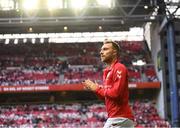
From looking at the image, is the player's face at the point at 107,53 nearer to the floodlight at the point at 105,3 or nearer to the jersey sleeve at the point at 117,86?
the jersey sleeve at the point at 117,86

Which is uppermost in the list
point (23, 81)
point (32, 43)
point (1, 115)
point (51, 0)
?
point (51, 0)

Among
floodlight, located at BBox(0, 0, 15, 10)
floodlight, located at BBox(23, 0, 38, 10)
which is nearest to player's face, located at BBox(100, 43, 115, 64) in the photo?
floodlight, located at BBox(23, 0, 38, 10)

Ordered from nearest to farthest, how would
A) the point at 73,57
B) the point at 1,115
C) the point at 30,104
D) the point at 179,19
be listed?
the point at 179,19, the point at 1,115, the point at 30,104, the point at 73,57

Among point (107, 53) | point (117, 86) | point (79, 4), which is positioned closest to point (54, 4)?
point (79, 4)

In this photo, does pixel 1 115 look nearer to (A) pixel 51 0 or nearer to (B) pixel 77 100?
(B) pixel 77 100

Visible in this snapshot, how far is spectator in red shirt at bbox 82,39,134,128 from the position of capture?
16.2 feet

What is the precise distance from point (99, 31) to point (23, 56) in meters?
7.36

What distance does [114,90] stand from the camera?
4914 millimetres

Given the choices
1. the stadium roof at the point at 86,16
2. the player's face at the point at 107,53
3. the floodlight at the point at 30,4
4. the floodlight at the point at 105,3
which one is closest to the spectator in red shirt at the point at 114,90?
the player's face at the point at 107,53

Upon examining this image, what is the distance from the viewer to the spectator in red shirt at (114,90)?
494cm

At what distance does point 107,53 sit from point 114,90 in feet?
1.47

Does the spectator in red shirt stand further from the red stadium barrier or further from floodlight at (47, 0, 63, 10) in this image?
the red stadium barrier

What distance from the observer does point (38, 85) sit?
36.7 m

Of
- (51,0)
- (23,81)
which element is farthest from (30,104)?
(51,0)
